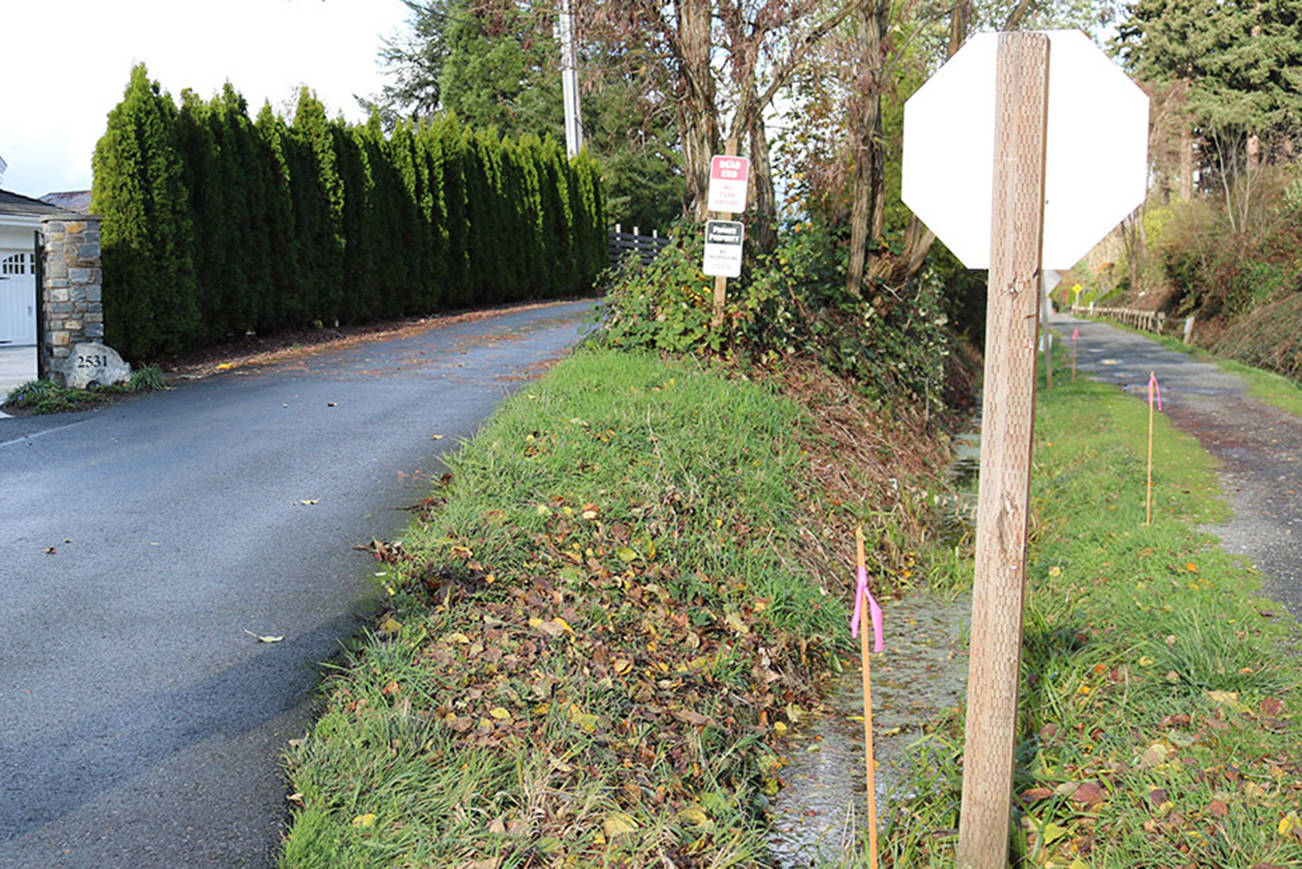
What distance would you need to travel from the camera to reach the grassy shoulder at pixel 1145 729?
4.12 metres

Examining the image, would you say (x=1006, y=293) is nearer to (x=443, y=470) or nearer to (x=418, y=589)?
(x=418, y=589)

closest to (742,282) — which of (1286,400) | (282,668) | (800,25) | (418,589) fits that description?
(800,25)

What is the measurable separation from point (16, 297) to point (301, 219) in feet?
33.0

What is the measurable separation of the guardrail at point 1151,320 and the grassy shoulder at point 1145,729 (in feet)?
85.1

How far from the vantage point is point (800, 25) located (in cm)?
1162

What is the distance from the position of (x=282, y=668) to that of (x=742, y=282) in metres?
7.42

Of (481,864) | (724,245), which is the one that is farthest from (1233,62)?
(481,864)

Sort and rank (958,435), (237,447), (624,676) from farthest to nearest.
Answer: (958,435) < (237,447) < (624,676)

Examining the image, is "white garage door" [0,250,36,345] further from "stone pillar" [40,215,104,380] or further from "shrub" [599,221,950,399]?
"shrub" [599,221,950,399]

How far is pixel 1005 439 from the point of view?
12.6ft

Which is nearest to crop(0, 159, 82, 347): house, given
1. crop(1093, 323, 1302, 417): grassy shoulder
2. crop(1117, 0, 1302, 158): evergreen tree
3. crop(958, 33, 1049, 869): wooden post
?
crop(1093, 323, 1302, 417): grassy shoulder

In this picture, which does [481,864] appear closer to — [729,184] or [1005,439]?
[1005,439]

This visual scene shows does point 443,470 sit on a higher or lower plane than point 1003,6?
lower

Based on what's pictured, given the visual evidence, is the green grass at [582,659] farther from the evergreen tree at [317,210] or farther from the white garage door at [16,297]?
the white garage door at [16,297]
